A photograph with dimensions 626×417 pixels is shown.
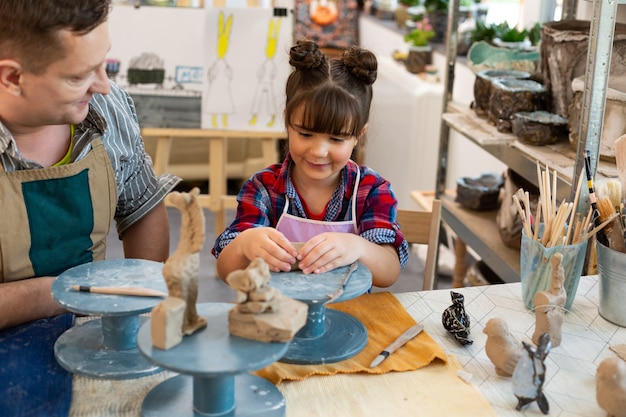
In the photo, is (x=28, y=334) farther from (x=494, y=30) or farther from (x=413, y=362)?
(x=494, y=30)

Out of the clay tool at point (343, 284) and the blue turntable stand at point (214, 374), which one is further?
the clay tool at point (343, 284)

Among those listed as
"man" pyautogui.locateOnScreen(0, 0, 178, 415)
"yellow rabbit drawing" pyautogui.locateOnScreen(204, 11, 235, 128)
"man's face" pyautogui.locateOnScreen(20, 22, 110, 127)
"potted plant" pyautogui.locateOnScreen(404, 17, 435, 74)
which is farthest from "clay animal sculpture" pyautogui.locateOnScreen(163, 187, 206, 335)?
"potted plant" pyautogui.locateOnScreen(404, 17, 435, 74)

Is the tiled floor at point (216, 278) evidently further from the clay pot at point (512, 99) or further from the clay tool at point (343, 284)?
the clay tool at point (343, 284)

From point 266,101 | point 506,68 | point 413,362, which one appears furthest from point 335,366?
point 266,101

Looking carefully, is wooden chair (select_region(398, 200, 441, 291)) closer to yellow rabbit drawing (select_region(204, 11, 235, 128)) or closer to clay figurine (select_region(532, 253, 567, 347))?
clay figurine (select_region(532, 253, 567, 347))

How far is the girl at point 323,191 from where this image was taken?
1.40 m

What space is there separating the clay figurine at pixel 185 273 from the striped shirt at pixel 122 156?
0.52 meters

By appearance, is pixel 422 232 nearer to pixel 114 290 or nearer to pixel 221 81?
pixel 114 290

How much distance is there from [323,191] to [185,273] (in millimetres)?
667

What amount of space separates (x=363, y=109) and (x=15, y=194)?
2.25ft

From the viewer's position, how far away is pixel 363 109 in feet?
4.96

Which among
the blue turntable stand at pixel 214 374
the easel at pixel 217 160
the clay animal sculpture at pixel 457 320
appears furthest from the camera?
the easel at pixel 217 160

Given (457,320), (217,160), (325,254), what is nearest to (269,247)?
(325,254)

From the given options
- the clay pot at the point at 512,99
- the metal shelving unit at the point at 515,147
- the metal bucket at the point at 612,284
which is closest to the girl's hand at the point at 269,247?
the metal bucket at the point at 612,284
